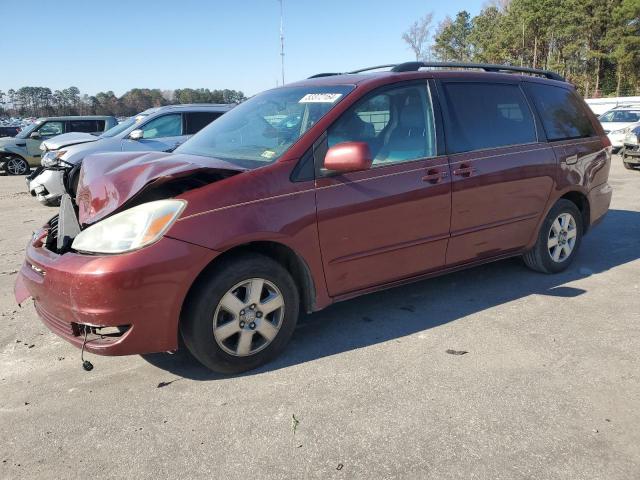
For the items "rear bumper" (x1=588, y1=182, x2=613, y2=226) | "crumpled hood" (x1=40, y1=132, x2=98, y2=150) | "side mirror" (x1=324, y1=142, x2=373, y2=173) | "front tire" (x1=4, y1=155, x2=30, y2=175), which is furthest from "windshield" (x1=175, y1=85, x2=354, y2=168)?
"front tire" (x1=4, y1=155, x2=30, y2=175)

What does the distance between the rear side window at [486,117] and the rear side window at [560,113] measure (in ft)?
0.69

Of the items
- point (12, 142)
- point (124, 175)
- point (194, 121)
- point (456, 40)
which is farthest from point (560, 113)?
point (456, 40)

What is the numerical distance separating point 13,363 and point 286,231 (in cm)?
205

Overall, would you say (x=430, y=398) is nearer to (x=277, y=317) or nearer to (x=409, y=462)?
(x=409, y=462)

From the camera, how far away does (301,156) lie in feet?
10.8

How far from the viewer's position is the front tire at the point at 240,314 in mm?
2973

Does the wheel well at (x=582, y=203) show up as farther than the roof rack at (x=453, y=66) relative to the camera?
Yes

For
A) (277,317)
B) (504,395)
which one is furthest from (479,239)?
(277,317)

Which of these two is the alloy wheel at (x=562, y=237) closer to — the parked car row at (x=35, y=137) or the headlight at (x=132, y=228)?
the headlight at (x=132, y=228)

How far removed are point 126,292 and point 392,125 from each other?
219 centimetres

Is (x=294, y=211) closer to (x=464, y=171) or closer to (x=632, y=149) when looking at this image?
(x=464, y=171)

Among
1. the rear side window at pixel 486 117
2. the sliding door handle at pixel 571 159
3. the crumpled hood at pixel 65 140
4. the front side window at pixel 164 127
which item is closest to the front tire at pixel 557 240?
the sliding door handle at pixel 571 159

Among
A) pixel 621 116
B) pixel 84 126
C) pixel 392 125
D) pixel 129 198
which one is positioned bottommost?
pixel 129 198

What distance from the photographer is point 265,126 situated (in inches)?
150
